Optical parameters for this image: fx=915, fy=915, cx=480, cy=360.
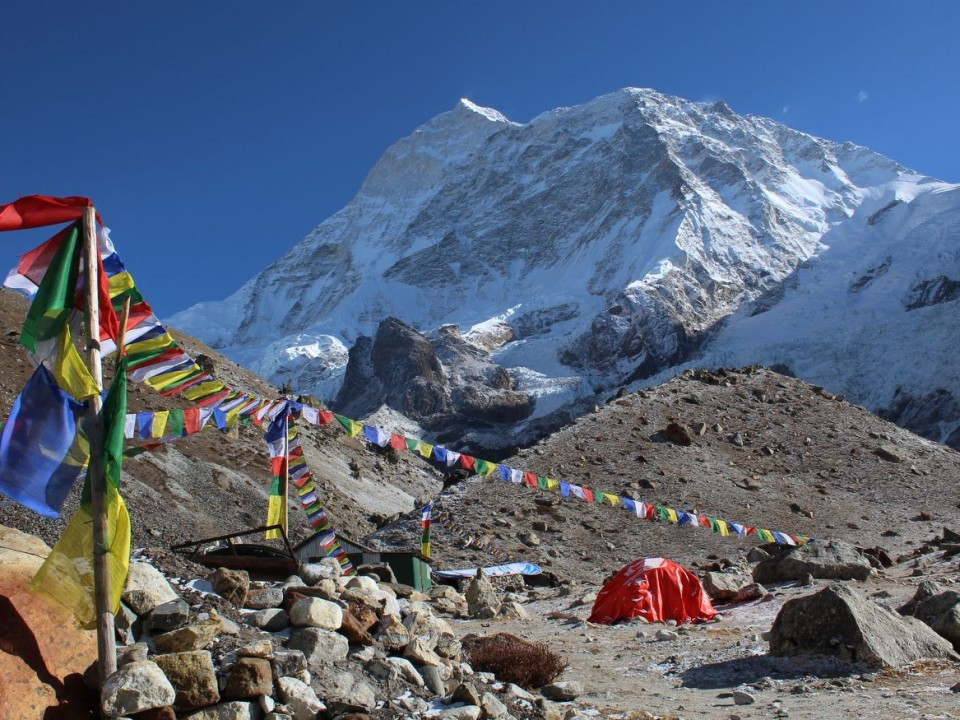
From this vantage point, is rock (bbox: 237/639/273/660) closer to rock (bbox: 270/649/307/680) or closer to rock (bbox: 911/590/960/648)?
rock (bbox: 270/649/307/680)

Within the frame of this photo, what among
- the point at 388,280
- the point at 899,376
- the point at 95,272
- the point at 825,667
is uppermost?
the point at 388,280

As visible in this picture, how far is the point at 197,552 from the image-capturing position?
11.4m

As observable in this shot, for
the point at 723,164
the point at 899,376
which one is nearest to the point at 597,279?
the point at 723,164

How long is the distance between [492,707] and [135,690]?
294cm

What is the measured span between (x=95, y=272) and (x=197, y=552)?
18.5 ft

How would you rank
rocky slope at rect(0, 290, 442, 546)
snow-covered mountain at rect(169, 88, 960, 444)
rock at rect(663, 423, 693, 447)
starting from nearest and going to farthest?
1. rocky slope at rect(0, 290, 442, 546)
2. rock at rect(663, 423, 693, 447)
3. snow-covered mountain at rect(169, 88, 960, 444)

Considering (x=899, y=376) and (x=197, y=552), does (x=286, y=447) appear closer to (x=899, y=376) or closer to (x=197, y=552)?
(x=197, y=552)

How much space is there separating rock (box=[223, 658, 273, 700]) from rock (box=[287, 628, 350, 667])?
29.3 inches

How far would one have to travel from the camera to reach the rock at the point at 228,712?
6.14 m

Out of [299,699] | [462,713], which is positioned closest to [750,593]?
[462,713]

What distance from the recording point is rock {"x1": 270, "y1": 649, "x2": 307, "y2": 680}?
6.88 meters

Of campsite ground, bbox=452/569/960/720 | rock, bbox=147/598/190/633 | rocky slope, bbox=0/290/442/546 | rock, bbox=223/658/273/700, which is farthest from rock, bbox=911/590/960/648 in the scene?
rocky slope, bbox=0/290/442/546

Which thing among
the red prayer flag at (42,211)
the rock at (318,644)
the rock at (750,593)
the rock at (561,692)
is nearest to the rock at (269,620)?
the rock at (318,644)

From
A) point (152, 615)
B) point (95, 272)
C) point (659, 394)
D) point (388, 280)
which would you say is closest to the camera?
point (95, 272)
